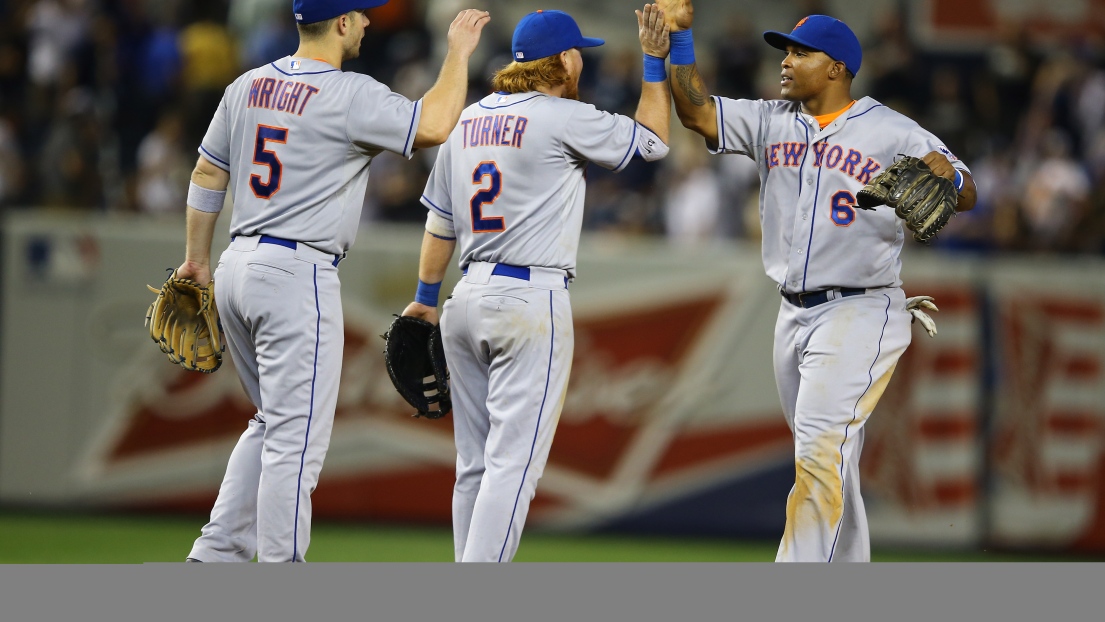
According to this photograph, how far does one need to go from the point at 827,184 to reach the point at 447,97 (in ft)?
4.92

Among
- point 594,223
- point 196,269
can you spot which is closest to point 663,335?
point 594,223

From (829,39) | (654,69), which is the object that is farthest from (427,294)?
(829,39)

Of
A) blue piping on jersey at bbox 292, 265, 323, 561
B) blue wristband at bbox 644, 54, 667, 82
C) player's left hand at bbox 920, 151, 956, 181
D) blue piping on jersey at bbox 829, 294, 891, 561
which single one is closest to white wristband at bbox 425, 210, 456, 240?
blue piping on jersey at bbox 292, 265, 323, 561

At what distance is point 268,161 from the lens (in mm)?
4621

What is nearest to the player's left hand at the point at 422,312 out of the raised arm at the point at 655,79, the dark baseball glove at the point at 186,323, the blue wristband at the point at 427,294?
the blue wristband at the point at 427,294

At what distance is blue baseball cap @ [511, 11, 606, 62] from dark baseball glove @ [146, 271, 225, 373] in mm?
1480

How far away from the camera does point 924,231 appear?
15.3 ft

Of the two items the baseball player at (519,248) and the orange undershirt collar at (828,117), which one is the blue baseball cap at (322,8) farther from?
the orange undershirt collar at (828,117)

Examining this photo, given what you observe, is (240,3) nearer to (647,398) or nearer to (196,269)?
(647,398)

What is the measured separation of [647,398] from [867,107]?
419 cm

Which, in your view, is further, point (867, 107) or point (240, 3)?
point (240, 3)

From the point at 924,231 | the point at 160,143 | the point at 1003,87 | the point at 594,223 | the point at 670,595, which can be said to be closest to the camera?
the point at 670,595

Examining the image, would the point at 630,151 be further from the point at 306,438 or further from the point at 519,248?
the point at 306,438

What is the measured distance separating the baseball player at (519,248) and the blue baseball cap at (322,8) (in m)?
0.62
